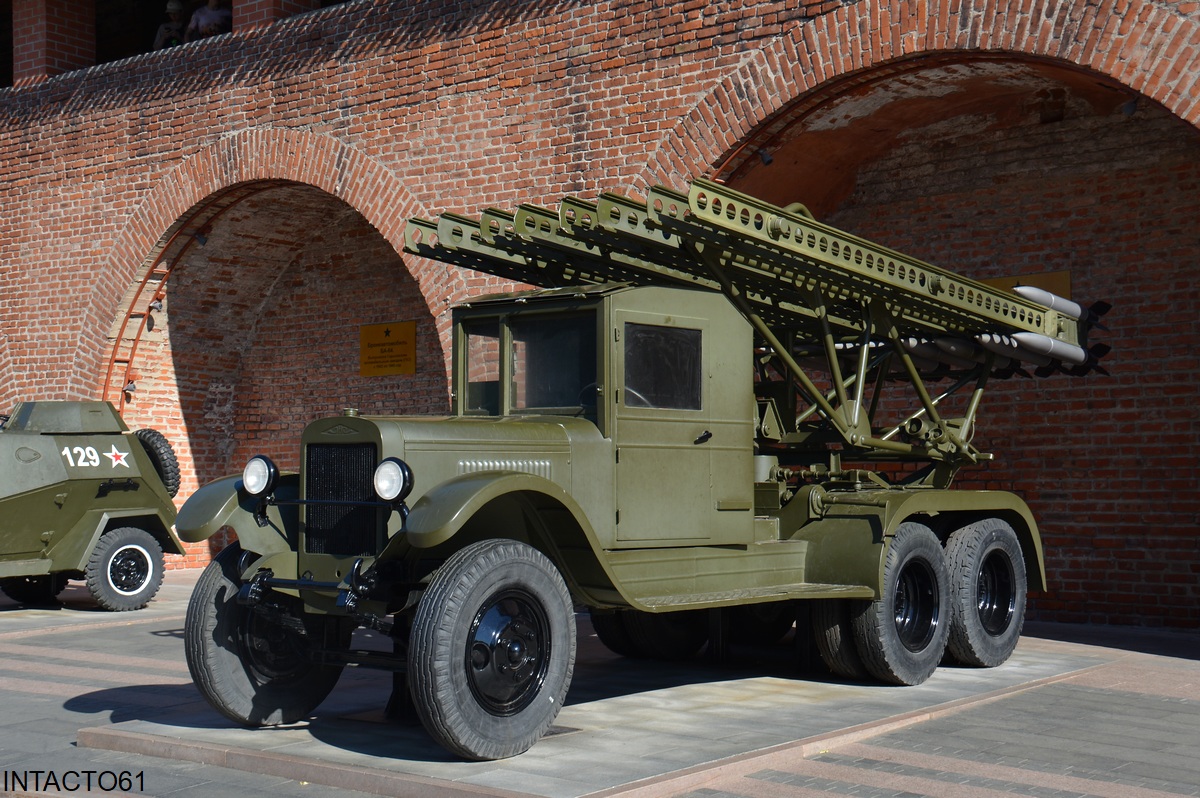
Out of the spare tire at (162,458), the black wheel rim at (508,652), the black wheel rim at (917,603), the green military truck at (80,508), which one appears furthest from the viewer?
the spare tire at (162,458)

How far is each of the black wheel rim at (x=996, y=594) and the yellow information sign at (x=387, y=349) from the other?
756 cm

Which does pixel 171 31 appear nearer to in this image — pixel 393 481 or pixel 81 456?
pixel 81 456

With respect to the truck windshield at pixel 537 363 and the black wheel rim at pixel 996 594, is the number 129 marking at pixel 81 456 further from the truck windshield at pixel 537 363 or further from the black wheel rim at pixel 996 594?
the black wheel rim at pixel 996 594

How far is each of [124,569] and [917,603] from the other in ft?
22.4

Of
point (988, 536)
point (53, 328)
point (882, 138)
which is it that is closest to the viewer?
point (988, 536)

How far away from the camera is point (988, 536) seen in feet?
27.0

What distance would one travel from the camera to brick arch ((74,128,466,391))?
11844 millimetres

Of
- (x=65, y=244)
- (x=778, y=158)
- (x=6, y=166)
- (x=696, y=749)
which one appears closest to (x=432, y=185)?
(x=778, y=158)

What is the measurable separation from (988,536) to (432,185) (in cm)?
579

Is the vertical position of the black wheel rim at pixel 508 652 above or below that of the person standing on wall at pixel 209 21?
below

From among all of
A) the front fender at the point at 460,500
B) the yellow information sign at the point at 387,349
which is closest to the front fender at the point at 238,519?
the front fender at the point at 460,500

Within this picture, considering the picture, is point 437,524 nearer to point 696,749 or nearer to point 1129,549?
point 696,749

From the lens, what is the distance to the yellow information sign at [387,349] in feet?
47.6

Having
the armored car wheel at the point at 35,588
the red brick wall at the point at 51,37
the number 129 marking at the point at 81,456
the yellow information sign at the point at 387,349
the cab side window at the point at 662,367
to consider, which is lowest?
the armored car wheel at the point at 35,588
